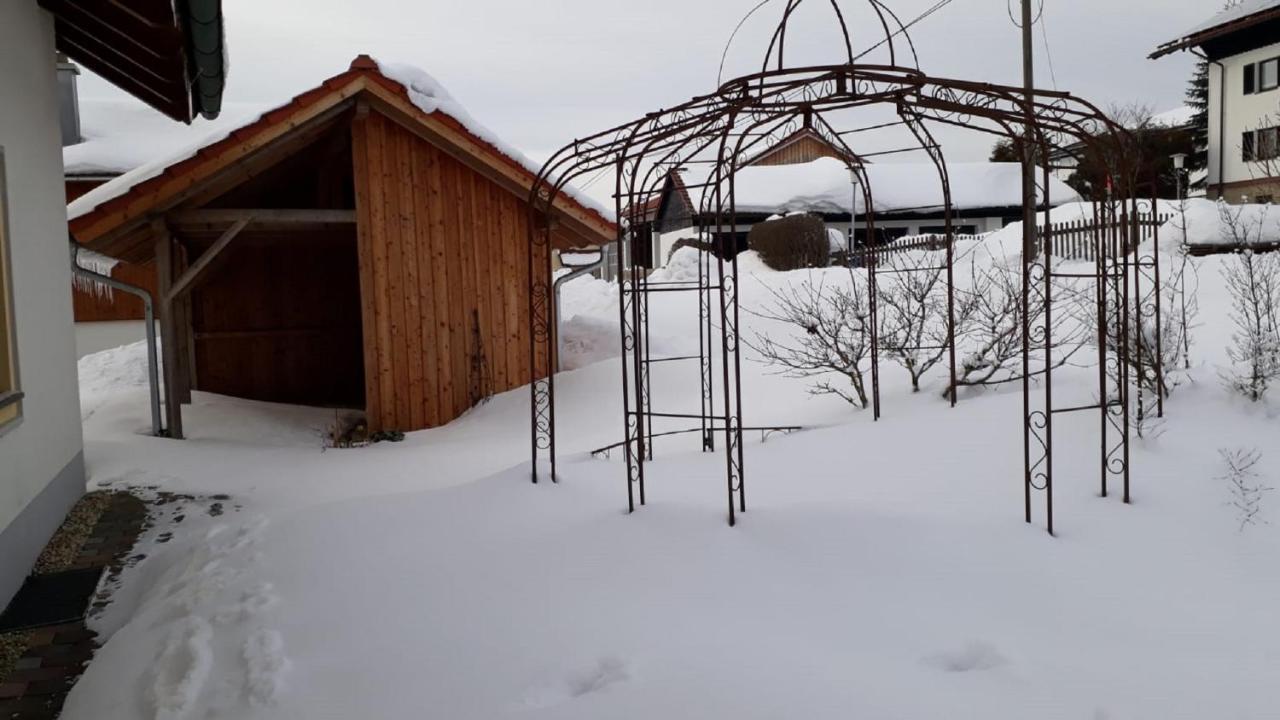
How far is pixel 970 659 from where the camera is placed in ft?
11.8

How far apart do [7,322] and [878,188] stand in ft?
89.2

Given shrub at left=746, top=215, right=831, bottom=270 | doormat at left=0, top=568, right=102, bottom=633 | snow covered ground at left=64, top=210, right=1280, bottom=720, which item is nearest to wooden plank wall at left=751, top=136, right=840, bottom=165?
shrub at left=746, top=215, right=831, bottom=270

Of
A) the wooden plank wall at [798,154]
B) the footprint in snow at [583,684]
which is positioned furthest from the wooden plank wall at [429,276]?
the wooden plank wall at [798,154]

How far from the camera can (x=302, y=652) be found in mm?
3930

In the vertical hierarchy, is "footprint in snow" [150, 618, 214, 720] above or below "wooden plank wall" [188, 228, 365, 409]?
below

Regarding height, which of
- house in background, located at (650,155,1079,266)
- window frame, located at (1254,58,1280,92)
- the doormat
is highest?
window frame, located at (1254,58,1280,92)

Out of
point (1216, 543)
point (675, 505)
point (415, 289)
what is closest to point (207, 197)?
point (415, 289)

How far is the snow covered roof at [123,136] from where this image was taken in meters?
18.7

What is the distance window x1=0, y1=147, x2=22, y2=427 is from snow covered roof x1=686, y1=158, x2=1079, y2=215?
76.0 feet

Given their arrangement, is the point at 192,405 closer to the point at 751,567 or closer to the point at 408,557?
the point at 408,557

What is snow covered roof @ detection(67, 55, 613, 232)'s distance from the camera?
9.08 meters

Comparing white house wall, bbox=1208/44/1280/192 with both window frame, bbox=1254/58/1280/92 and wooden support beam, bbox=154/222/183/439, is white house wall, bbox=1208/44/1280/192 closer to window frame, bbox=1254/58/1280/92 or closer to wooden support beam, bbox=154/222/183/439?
window frame, bbox=1254/58/1280/92

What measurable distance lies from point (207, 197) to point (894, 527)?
27.4 feet

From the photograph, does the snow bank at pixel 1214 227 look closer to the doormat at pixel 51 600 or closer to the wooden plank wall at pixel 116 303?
the doormat at pixel 51 600
